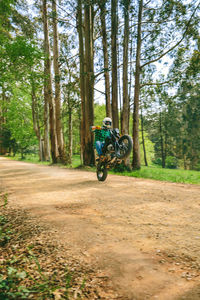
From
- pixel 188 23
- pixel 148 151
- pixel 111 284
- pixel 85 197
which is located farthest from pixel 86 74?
pixel 148 151

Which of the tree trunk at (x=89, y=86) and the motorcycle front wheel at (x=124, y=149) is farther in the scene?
the tree trunk at (x=89, y=86)

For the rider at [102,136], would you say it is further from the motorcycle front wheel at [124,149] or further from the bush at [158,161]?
the bush at [158,161]

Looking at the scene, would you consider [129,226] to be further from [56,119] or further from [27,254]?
[56,119]

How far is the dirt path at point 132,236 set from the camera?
205cm

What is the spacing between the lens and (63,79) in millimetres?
17875

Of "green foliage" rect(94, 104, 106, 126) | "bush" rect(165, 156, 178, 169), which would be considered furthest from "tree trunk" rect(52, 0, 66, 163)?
"bush" rect(165, 156, 178, 169)

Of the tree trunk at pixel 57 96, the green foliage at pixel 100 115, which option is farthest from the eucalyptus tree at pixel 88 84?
the green foliage at pixel 100 115

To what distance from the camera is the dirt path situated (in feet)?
6.73

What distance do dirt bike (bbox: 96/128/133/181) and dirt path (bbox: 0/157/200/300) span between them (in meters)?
1.25

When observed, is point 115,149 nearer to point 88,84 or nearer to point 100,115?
point 88,84

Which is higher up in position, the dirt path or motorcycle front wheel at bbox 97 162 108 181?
motorcycle front wheel at bbox 97 162 108 181

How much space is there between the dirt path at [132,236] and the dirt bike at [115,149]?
1252mm

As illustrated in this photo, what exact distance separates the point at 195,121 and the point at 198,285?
150ft

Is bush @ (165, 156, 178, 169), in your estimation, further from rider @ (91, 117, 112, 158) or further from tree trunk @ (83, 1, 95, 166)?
rider @ (91, 117, 112, 158)
